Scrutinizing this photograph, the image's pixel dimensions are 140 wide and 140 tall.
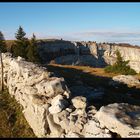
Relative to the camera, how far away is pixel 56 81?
23578 mm

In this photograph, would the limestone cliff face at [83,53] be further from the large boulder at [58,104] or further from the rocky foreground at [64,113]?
the large boulder at [58,104]

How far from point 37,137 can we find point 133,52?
15891 cm

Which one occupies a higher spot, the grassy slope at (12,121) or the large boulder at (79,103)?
the large boulder at (79,103)

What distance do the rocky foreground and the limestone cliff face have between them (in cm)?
11210

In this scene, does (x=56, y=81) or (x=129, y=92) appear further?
(x=129, y=92)

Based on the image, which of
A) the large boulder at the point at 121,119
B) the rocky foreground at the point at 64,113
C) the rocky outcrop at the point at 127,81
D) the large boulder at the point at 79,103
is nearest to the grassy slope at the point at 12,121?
the rocky foreground at the point at 64,113

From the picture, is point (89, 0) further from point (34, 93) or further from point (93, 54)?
point (93, 54)

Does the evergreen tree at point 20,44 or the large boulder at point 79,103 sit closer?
the large boulder at point 79,103

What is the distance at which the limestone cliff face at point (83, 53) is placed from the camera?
481 feet

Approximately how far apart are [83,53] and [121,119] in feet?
502

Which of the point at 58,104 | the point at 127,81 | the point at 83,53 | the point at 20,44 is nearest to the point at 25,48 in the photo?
the point at 20,44

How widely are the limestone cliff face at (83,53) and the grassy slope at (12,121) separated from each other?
357ft

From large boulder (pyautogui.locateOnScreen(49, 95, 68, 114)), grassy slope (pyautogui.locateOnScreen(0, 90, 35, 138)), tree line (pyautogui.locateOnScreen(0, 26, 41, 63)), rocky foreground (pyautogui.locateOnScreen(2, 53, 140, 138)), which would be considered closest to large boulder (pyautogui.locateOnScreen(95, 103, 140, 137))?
rocky foreground (pyautogui.locateOnScreen(2, 53, 140, 138))

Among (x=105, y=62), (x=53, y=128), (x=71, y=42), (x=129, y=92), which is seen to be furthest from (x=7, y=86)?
(x=105, y=62)
